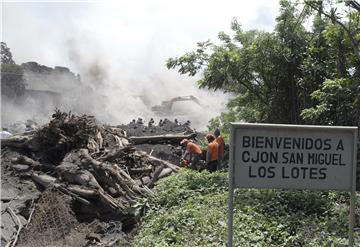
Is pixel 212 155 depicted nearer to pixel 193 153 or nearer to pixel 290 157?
pixel 193 153

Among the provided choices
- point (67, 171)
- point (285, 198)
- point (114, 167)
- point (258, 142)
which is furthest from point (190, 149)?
point (258, 142)

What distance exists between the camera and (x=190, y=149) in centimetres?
1431

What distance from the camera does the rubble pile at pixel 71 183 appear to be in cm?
1010

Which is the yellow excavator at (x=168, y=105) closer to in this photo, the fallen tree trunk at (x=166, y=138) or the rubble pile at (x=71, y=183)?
the fallen tree trunk at (x=166, y=138)

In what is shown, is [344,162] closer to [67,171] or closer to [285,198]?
[285,198]

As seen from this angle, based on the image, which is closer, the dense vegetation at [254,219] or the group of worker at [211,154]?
the dense vegetation at [254,219]

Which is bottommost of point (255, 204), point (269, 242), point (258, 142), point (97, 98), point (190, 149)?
point (269, 242)

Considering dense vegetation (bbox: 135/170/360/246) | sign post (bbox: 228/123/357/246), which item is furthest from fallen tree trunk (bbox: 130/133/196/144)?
sign post (bbox: 228/123/357/246)

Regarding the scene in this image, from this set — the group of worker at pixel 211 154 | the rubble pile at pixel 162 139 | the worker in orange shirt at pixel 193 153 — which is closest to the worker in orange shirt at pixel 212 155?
the group of worker at pixel 211 154

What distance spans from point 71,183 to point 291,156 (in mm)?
7668

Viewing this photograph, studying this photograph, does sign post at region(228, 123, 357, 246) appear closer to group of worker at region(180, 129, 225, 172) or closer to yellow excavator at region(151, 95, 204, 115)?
group of worker at region(180, 129, 225, 172)

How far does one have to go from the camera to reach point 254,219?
7.32m

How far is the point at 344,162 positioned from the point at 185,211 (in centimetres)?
309

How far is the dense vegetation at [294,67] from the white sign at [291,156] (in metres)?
6.67
